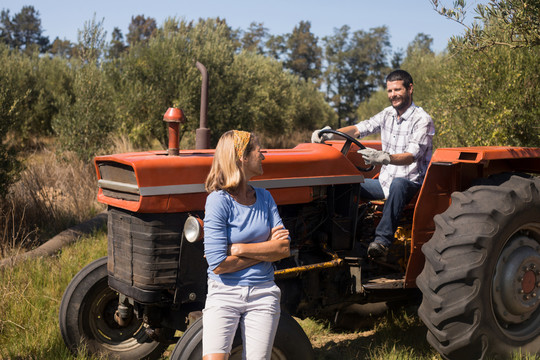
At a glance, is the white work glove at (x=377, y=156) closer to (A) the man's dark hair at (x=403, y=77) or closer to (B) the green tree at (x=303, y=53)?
(A) the man's dark hair at (x=403, y=77)

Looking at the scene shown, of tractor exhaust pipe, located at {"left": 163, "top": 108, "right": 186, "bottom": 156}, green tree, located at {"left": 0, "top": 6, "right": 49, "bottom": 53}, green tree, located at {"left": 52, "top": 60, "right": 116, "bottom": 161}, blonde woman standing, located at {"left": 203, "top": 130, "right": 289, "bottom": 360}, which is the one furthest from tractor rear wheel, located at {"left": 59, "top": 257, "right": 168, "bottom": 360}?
green tree, located at {"left": 0, "top": 6, "right": 49, "bottom": 53}

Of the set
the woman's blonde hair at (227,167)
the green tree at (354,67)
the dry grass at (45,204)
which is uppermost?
the green tree at (354,67)

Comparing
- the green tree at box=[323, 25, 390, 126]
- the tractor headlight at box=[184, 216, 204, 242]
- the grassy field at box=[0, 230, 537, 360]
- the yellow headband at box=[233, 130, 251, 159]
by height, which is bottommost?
the grassy field at box=[0, 230, 537, 360]

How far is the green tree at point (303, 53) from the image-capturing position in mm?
65562

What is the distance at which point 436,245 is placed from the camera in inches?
118

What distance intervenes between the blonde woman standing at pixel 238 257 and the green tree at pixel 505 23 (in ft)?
8.66

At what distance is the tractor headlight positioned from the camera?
2615mm

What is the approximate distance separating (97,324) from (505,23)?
3.90 m

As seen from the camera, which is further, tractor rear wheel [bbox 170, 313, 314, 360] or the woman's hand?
tractor rear wheel [bbox 170, 313, 314, 360]

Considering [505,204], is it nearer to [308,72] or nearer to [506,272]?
[506,272]

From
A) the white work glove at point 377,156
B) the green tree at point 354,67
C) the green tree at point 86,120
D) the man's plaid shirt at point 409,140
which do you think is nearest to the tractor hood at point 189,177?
the white work glove at point 377,156

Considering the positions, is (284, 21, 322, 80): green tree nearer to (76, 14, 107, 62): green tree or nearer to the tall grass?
(76, 14, 107, 62): green tree

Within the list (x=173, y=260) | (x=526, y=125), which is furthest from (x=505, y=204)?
(x=526, y=125)

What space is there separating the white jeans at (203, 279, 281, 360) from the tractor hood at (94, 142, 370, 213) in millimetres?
694
